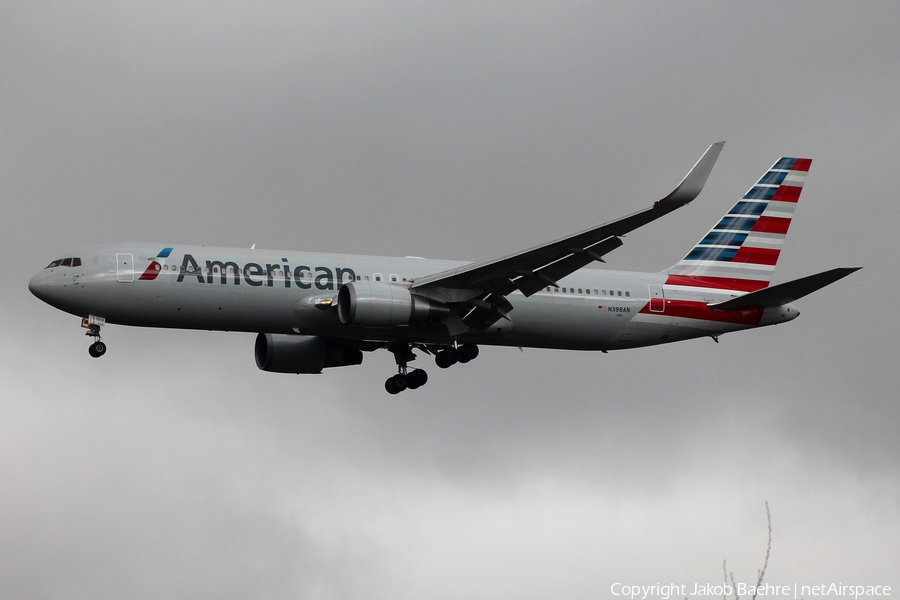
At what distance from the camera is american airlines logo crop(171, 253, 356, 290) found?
4025 cm

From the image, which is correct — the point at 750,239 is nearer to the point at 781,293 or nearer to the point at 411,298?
the point at 781,293

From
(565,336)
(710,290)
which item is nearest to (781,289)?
(710,290)

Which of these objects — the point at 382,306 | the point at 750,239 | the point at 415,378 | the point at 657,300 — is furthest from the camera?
the point at 750,239

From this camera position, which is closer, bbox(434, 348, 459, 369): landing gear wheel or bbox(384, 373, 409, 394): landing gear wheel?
bbox(434, 348, 459, 369): landing gear wheel

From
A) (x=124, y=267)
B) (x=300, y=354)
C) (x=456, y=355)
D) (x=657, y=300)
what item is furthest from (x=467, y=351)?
(x=124, y=267)

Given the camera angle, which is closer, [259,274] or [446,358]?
[259,274]

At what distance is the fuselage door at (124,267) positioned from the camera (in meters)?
39.8

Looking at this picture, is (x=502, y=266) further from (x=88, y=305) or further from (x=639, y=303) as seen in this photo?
(x=88, y=305)

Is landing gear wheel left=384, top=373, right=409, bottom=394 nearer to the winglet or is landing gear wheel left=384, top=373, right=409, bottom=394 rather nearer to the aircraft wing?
the aircraft wing

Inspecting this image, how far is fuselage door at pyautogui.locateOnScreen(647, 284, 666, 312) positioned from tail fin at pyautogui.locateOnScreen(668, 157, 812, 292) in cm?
130

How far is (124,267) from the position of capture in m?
39.9

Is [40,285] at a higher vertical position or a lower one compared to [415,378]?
higher

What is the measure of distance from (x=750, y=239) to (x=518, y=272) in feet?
50.4

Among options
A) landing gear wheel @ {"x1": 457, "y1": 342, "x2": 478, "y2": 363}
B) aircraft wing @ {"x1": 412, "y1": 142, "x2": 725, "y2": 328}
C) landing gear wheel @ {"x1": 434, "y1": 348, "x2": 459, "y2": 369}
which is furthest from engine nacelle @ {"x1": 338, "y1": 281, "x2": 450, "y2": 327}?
landing gear wheel @ {"x1": 434, "y1": 348, "x2": 459, "y2": 369}
